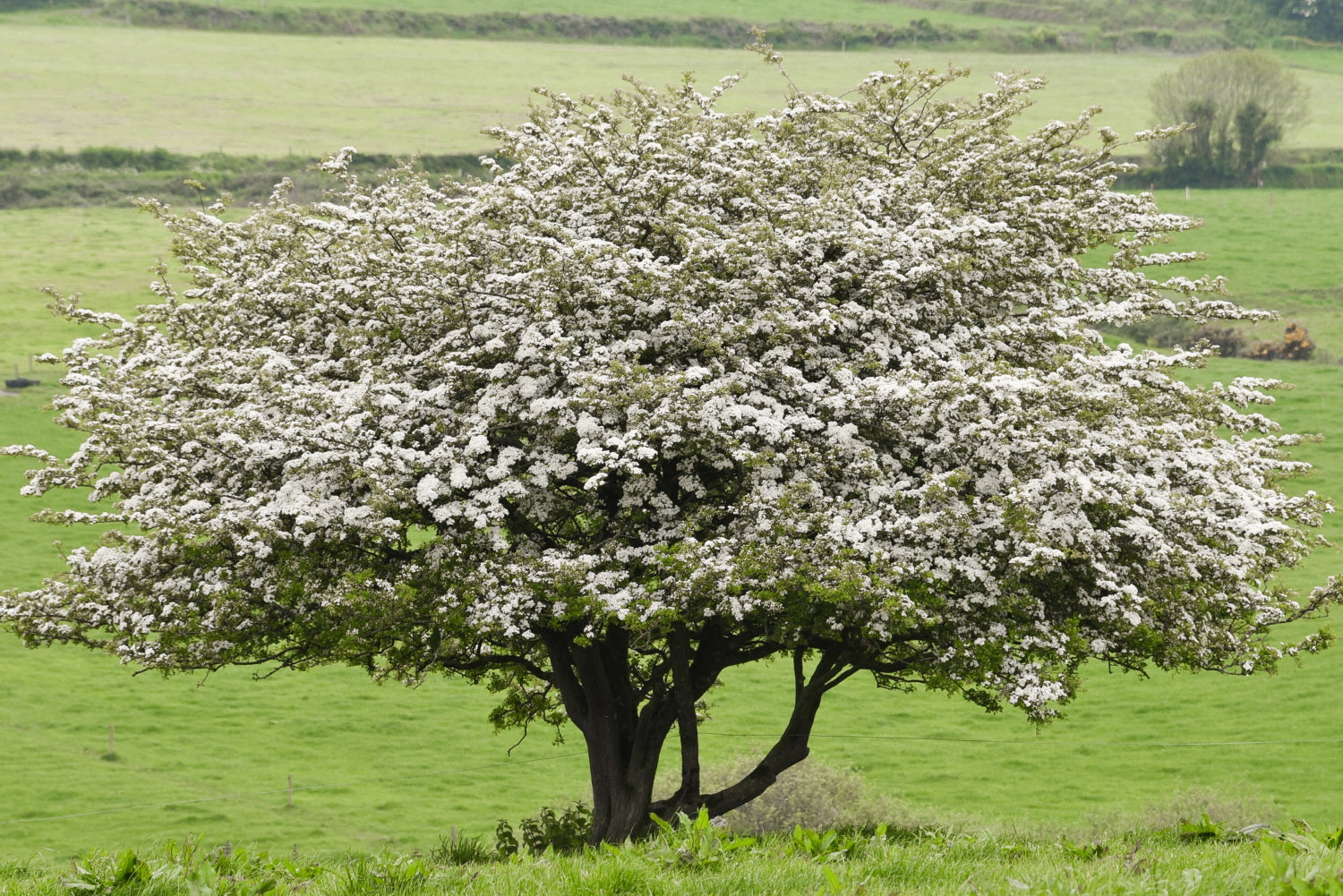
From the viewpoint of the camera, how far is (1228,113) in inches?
4781

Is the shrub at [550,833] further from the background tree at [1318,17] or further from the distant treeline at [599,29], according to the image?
the background tree at [1318,17]

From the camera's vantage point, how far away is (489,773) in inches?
1732

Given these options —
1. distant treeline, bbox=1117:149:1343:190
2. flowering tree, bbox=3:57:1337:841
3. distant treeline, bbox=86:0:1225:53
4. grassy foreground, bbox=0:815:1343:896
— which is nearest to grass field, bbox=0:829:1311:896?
grassy foreground, bbox=0:815:1343:896

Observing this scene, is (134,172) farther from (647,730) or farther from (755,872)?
(755,872)

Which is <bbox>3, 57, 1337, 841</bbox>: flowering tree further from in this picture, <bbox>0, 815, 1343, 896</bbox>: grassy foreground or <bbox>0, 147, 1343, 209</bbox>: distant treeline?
<bbox>0, 147, 1343, 209</bbox>: distant treeline

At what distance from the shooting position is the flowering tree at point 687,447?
1464 cm

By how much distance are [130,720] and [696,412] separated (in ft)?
134

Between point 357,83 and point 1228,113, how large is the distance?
344ft

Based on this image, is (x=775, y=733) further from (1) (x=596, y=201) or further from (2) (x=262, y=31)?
(2) (x=262, y=31)

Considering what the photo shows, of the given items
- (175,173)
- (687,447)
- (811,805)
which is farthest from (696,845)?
(175,173)

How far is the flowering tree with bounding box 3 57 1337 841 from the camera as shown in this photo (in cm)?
1464

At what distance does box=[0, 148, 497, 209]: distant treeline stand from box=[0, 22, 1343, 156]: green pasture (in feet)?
8.99

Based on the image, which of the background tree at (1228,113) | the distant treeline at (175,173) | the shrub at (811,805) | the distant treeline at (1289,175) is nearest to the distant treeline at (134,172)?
the distant treeline at (175,173)

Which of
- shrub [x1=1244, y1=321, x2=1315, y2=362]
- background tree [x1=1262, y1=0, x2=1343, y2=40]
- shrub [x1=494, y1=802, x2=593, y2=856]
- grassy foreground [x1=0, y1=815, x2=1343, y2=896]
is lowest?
shrub [x1=494, y1=802, x2=593, y2=856]
